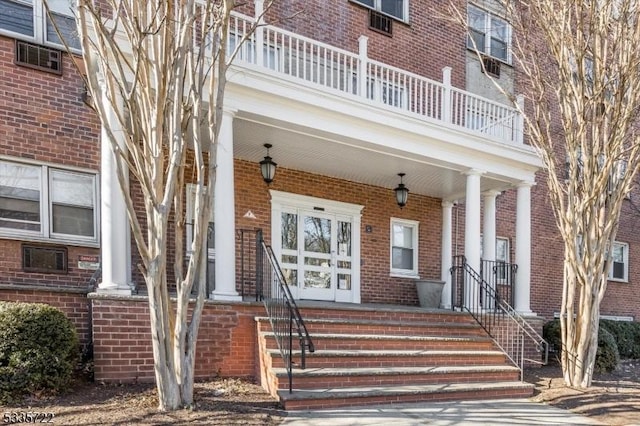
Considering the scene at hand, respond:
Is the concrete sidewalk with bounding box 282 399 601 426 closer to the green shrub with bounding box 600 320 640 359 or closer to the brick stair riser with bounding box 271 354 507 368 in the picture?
the brick stair riser with bounding box 271 354 507 368

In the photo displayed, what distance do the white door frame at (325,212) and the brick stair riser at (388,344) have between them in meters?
2.76

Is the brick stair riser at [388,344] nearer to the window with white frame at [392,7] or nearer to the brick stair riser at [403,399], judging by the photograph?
the brick stair riser at [403,399]

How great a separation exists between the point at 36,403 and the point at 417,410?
408 centimetres

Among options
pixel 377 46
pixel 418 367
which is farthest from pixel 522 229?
pixel 377 46

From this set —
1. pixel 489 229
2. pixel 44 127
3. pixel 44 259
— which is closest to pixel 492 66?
pixel 489 229

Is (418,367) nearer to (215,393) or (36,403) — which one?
(215,393)

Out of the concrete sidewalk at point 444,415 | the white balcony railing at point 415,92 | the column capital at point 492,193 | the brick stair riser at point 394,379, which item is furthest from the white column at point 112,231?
the column capital at point 492,193

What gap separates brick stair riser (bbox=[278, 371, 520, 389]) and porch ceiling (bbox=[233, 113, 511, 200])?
360 centimetres

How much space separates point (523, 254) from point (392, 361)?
3.99 metres

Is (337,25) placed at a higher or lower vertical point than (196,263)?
higher

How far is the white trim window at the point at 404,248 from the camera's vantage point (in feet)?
33.6

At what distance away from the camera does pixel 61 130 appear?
6.81 meters

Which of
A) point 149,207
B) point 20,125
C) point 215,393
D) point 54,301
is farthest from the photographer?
point 20,125

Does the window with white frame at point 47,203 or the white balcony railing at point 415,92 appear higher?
the white balcony railing at point 415,92
